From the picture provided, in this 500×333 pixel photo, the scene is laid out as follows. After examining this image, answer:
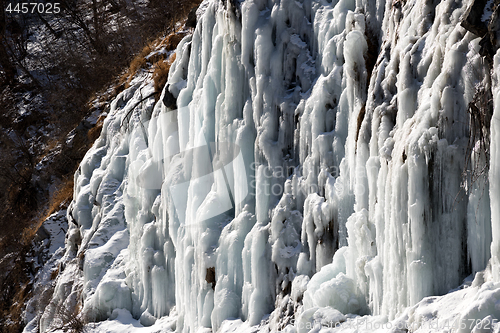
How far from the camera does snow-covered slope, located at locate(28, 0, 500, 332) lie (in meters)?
6.61

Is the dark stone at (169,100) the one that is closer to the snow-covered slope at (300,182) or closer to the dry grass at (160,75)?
the snow-covered slope at (300,182)

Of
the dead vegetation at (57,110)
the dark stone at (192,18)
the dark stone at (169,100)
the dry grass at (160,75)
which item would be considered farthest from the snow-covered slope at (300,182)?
the dead vegetation at (57,110)

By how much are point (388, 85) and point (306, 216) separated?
2698mm

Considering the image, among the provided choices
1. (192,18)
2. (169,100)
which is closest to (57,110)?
(192,18)

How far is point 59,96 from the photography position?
2738 cm

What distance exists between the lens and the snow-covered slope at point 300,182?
6605 mm

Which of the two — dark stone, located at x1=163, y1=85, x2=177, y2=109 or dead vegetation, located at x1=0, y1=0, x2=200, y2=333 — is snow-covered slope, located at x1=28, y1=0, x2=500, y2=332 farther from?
dead vegetation, located at x1=0, y1=0, x2=200, y2=333

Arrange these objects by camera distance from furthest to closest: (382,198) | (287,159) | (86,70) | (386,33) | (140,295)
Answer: (86,70) < (140,295) < (287,159) < (386,33) < (382,198)

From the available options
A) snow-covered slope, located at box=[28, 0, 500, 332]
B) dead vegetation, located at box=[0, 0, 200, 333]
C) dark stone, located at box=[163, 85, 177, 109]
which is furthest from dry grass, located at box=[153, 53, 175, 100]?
dark stone, located at box=[163, 85, 177, 109]

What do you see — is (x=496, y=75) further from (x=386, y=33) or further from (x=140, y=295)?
(x=140, y=295)

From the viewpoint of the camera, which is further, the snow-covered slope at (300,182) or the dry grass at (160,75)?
the dry grass at (160,75)

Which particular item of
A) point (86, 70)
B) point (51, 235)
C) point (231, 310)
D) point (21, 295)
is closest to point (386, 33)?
point (231, 310)

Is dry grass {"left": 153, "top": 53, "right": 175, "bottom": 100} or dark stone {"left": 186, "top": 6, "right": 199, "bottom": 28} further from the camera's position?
dark stone {"left": 186, "top": 6, "right": 199, "bottom": 28}

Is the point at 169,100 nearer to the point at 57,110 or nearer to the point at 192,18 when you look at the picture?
the point at 192,18
